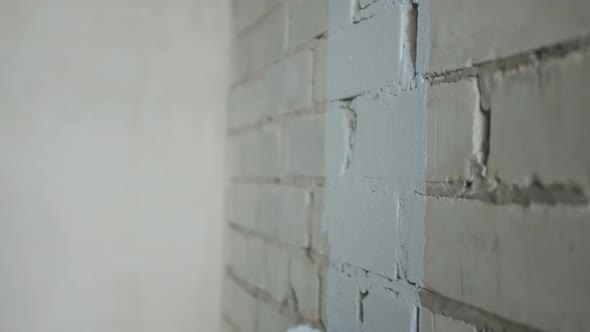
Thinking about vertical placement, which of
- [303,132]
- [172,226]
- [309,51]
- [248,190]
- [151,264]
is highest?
[309,51]

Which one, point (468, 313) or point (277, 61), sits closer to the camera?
point (468, 313)

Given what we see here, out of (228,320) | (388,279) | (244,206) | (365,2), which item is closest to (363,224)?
(388,279)

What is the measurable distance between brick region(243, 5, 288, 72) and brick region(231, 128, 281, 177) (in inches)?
6.7

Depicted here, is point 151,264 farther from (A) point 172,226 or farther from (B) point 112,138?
(B) point 112,138

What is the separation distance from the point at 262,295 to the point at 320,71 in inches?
21.6

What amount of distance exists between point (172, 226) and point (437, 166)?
0.99 m

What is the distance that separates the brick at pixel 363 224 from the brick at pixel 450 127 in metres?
0.11

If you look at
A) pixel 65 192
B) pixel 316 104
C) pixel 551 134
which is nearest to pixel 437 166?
pixel 551 134

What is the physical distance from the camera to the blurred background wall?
54.6 inches

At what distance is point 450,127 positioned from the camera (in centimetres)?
66

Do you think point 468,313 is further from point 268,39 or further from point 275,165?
point 268,39

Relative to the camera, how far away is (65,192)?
1.42 m

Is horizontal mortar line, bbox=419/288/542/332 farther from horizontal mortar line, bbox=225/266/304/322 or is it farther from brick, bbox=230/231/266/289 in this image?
brick, bbox=230/231/266/289

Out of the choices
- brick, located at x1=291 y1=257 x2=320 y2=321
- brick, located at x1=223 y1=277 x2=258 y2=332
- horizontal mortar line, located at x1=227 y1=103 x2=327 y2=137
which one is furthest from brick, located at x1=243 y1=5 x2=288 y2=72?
brick, located at x1=223 y1=277 x2=258 y2=332
